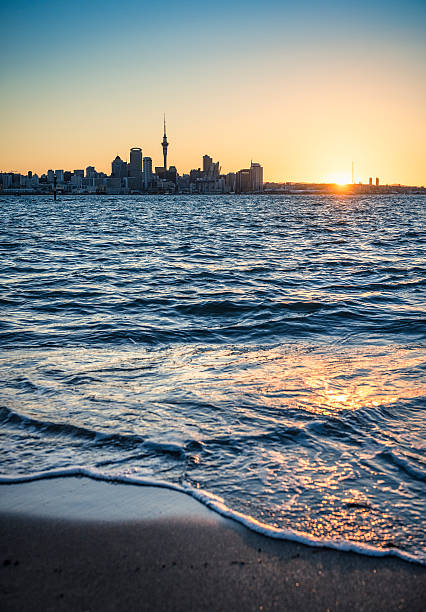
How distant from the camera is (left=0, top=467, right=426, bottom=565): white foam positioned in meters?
2.89

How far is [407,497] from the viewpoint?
11.5 feet

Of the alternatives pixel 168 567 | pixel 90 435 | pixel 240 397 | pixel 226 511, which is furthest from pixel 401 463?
pixel 90 435

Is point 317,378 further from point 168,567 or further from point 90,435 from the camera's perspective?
point 168,567

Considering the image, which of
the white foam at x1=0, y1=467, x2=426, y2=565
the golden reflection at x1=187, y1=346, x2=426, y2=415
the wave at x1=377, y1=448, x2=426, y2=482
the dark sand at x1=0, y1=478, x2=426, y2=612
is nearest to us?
the dark sand at x1=0, y1=478, x2=426, y2=612

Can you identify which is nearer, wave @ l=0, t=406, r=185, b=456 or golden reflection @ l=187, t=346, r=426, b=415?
wave @ l=0, t=406, r=185, b=456

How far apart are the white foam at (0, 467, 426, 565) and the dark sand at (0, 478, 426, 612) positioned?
0.16 feet

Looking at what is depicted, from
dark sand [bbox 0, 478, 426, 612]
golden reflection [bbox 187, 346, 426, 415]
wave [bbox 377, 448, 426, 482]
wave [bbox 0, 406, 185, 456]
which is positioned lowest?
dark sand [bbox 0, 478, 426, 612]

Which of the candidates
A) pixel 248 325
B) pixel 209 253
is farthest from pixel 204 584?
pixel 209 253

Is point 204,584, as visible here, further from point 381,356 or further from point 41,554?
point 381,356

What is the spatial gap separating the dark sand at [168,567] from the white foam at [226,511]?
0.05 m

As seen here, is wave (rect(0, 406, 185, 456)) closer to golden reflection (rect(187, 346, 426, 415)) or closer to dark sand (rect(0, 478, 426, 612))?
dark sand (rect(0, 478, 426, 612))

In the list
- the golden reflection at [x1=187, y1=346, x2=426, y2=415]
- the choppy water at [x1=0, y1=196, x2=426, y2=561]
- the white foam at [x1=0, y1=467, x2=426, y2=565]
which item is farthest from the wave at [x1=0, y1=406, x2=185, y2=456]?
the golden reflection at [x1=187, y1=346, x2=426, y2=415]

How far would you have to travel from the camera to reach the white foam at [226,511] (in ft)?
9.50

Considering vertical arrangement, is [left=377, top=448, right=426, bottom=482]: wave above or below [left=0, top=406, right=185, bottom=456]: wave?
below
